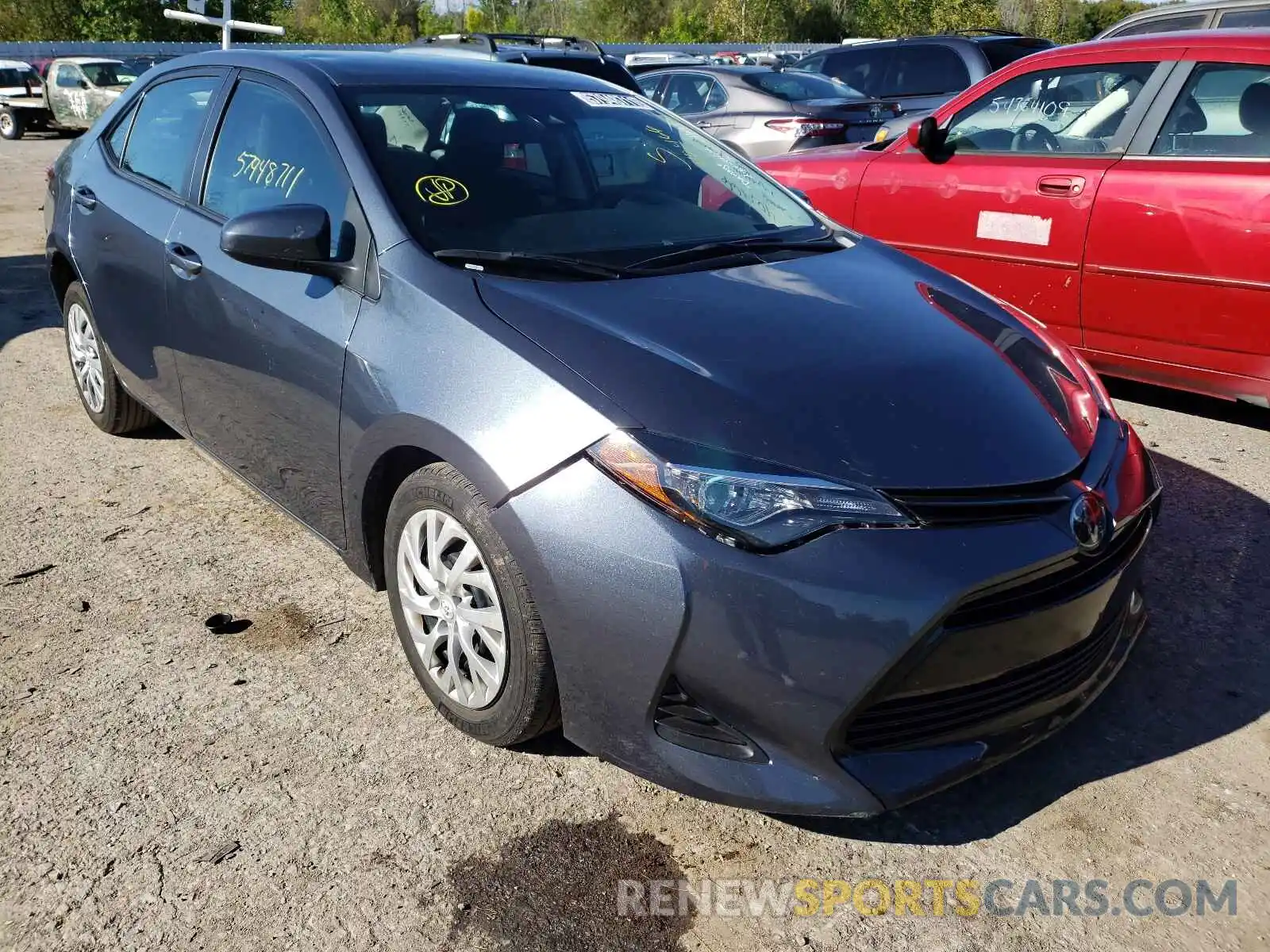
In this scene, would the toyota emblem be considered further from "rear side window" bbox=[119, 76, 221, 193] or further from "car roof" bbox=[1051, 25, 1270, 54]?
"car roof" bbox=[1051, 25, 1270, 54]

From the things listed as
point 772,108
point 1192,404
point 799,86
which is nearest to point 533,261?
point 1192,404

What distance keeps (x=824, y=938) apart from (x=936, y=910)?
0.25 meters

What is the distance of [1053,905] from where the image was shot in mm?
2146

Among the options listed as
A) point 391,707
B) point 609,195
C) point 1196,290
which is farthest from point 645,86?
point 391,707

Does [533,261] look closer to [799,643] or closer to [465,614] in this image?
[465,614]

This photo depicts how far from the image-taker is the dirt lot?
209cm

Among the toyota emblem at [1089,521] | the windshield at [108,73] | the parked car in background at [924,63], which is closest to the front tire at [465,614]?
the toyota emblem at [1089,521]

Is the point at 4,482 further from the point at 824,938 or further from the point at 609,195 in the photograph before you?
the point at 824,938

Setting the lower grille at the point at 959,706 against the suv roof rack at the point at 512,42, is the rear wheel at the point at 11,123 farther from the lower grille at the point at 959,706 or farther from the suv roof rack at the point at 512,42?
the lower grille at the point at 959,706

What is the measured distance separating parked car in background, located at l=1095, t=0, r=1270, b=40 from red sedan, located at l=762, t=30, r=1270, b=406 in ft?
8.43

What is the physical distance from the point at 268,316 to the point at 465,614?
110 cm

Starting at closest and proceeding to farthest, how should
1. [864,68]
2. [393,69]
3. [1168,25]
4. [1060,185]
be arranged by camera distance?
[393,69], [1060,185], [1168,25], [864,68]

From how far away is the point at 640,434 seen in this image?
2.13m

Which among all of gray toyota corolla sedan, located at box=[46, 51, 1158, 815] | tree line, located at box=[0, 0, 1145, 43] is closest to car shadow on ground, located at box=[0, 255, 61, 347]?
gray toyota corolla sedan, located at box=[46, 51, 1158, 815]
